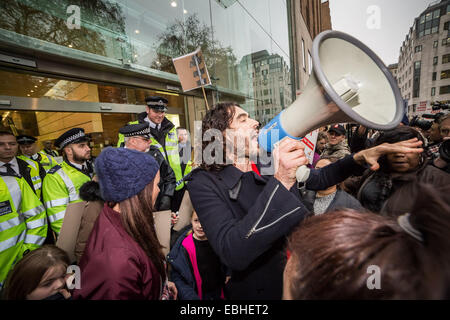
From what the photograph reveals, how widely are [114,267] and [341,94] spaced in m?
1.41

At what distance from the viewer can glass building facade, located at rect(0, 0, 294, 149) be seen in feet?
11.1

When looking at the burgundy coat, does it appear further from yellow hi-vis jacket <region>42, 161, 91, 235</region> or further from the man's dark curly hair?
yellow hi-vis jacket <region>42, 161, 91, 235</region>

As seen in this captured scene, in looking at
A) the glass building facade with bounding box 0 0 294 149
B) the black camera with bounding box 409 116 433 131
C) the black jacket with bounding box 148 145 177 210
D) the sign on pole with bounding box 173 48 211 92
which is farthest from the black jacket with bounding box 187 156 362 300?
the black camera with bounding box 409 116 433 131

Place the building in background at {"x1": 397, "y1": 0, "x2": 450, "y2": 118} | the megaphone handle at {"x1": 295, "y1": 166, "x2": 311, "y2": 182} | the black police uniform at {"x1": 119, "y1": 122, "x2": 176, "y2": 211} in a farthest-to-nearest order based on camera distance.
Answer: the building in background at {"x1": 397, "y1": 0, "x2": 450, "y2": 118}, the black police uniform at {"x1": 119, "y1": 122, "x2": 176, "y2": 211}, the megaphone handle at {"x1": 295, "y1": 166, "x2": 311, "y2": 182}

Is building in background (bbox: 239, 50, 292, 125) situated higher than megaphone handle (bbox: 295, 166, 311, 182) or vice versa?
building in background (bbox: 239, 50, 292, 125)

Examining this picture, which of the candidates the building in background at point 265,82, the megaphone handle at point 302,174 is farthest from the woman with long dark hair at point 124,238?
the building in background at point 265,82

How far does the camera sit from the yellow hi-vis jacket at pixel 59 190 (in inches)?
89.2

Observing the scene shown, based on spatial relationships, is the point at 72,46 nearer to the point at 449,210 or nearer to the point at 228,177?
the point at 228,177

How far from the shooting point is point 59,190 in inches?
91.7

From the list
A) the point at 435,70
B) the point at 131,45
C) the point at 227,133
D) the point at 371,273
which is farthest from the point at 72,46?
the point at 435,70

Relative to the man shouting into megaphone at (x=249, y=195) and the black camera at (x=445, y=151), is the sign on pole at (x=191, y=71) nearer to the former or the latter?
the man shouting into megaphone at (x=249, y=195)

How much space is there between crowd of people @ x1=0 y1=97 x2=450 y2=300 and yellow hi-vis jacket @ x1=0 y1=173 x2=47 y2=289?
11 mm
